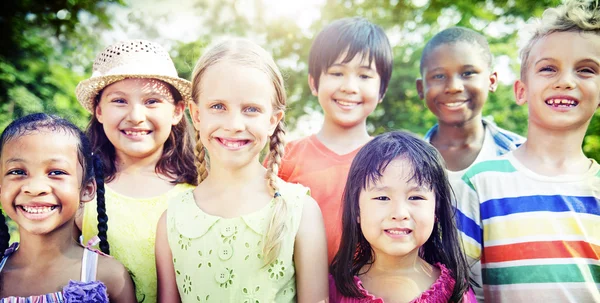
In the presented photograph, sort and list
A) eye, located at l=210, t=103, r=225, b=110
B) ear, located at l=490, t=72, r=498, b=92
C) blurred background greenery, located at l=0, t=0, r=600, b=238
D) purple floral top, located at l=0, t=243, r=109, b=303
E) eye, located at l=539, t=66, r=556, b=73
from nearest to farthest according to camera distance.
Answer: purple floral top, located at l=0, t=243, r=109, b=303, eye, located at l=210, t=103, r=225, b=110, eye, located at l=539, t=66, r=556, b=73, ear, located at l=490, t=72, r=498, b=92, blurred background greenery, located at l=0, t=0, r=600, b=238

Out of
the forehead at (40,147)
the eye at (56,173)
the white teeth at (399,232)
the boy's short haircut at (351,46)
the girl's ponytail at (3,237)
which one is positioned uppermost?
the boy's short haircut at (351,46)

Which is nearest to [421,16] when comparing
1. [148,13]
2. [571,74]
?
[148,13]

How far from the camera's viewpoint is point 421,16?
33.9 ft

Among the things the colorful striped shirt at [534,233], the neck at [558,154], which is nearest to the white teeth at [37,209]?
the colorful striped shirt at [534,233]

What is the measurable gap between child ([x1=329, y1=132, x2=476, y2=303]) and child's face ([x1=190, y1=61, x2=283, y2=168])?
1.74 ft

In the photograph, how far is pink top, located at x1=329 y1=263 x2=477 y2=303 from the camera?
7.56ft

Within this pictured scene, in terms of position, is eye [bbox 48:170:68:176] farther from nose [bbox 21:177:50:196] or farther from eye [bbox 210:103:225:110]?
eye [bbox 210:103:225:110]

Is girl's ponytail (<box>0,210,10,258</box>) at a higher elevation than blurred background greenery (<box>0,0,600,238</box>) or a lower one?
lower

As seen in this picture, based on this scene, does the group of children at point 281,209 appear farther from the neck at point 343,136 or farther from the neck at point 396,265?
the neck at point 343,136

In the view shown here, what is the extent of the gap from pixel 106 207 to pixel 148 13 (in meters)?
9.01

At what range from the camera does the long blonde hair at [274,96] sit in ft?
7.73

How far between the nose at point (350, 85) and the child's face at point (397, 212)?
0.91m

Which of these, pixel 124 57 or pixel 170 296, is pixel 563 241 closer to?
pixel 170 296

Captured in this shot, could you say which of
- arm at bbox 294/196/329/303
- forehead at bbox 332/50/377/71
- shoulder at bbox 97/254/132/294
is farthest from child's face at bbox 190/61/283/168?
forehead at bbox 332/50/377/71
